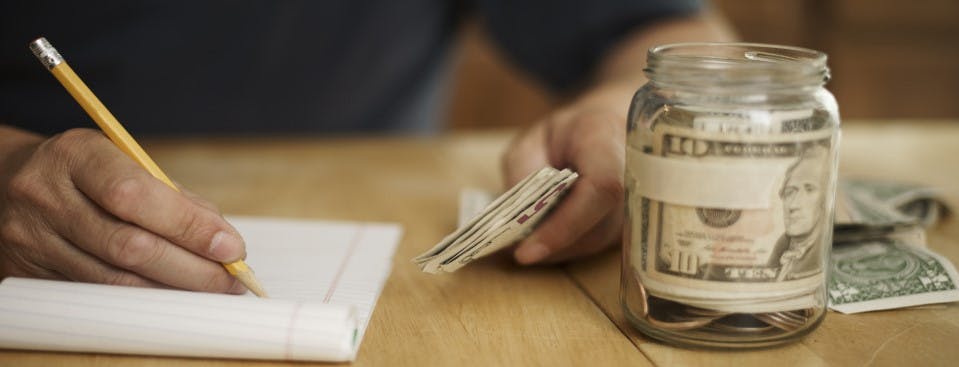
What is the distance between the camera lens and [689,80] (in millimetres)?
521

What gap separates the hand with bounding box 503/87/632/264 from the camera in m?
0.70

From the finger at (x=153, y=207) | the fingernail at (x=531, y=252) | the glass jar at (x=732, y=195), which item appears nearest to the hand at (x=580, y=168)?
the fingernail at (x=531, y=252)

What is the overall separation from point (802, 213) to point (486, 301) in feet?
0.86

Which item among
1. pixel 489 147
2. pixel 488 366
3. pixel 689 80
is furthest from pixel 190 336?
pixel 489 147

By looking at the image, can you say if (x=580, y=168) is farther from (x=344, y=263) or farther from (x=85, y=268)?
(x=85, y=268)

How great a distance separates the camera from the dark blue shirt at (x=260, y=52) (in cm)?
142

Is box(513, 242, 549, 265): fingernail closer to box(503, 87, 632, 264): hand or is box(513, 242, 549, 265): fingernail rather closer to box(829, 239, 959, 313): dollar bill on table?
box(503, 87, 632, 264): hand

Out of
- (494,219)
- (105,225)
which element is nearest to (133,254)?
(105,225)

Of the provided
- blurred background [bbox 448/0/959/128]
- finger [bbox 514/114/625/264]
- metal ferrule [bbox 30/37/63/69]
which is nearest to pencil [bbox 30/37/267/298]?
metal ferrule [bbox 30/37/63/69]

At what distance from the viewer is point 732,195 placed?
1.62 feet

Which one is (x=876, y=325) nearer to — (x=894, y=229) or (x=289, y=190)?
(x=894, y=229)

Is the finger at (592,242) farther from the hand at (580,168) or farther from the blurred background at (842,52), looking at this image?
the blurred background at (842,52)

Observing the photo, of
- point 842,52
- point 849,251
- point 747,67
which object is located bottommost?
point 842,52

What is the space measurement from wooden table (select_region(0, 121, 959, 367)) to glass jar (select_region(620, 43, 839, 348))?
0.04 m
